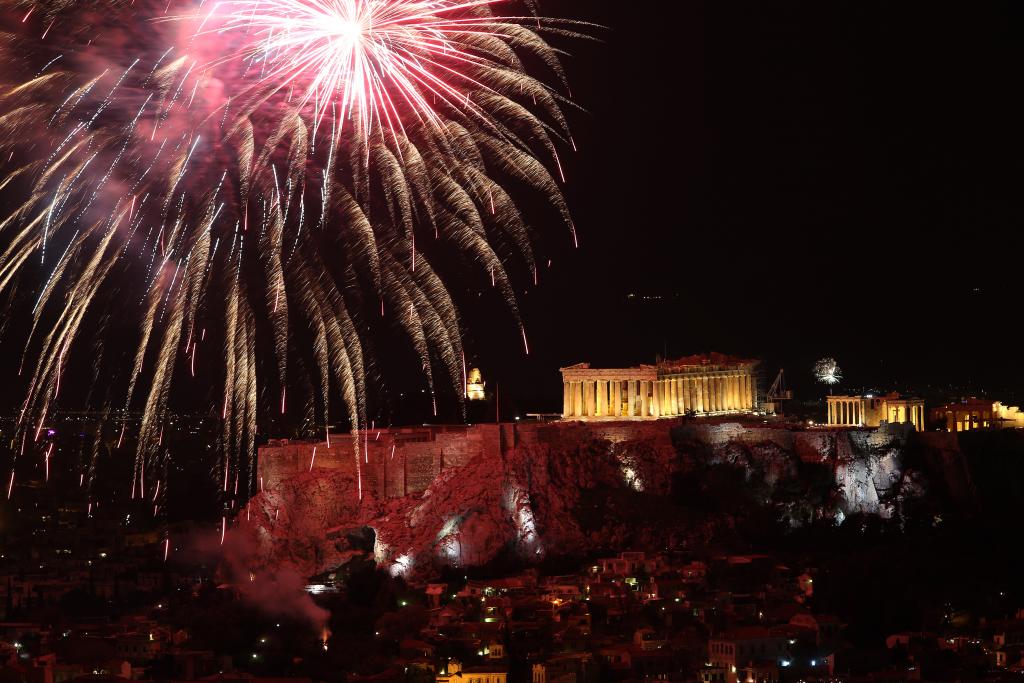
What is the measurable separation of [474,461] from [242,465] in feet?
115

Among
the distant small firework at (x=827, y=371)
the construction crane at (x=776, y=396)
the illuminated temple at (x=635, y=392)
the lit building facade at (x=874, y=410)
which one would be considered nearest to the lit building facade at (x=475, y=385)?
the illuminated temple at (x=635, y=392)

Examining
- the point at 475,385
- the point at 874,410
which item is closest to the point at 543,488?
the point at 874,410

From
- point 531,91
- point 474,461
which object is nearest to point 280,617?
point 474,461

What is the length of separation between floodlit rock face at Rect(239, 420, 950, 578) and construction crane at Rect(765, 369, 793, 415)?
9.57 meters

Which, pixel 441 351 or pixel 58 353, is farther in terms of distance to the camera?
pixel 441 351

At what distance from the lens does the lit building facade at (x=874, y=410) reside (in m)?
65.8

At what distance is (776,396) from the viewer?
2736 inches

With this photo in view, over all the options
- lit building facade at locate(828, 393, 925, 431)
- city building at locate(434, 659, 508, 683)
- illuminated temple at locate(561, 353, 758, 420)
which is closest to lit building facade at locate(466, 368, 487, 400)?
illuminated temple at locate(561, 353, 758, 420)

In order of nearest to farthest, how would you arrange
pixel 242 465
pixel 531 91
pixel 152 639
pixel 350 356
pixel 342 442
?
pixel 531 91 → pixel 350 356 → pixel 152 639 → pixel 342 442 → pixel 242 465

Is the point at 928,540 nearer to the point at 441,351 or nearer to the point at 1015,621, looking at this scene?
the point at 1015,621

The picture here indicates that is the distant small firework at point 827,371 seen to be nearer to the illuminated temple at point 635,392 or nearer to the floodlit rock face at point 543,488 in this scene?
the illuminated temple at point 635,392

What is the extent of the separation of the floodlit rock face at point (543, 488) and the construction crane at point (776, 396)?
31.4 ft

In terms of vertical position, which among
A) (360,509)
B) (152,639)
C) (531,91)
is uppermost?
(531,91)

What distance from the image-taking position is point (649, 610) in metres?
47.3
